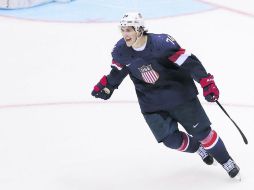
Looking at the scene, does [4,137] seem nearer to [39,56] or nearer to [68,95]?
[68,95]

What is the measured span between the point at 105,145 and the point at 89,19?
353 centimetres

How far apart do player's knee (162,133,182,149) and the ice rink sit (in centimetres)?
21

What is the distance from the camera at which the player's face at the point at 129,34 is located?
292 centimetres

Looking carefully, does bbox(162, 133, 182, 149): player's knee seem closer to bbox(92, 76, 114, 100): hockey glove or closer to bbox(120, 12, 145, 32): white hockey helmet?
bbox(92, 76, 114, 100): hockey glove

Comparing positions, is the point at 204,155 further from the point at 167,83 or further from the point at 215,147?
the point at 167,83

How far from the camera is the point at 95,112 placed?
14.1 feet

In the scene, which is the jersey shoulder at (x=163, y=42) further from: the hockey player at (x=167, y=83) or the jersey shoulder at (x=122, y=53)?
the jersey shoulder at (x=122, y=53)

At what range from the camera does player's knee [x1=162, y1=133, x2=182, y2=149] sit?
10.3 feet

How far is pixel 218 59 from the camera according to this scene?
5.37 meters

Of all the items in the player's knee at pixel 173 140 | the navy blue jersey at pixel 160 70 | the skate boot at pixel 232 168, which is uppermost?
the navy blue jersey at pixel 160 70

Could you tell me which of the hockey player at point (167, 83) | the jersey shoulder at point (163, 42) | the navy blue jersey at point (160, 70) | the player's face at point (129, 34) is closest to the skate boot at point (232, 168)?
the hockey player at point (167, 83)

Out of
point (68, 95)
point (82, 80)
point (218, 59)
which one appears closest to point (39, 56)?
point (82, 80)

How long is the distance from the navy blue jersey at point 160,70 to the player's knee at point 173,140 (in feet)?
0.52

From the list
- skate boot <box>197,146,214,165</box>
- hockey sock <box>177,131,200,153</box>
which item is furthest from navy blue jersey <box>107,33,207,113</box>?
skate boot <box>197,146,214,165</box>
